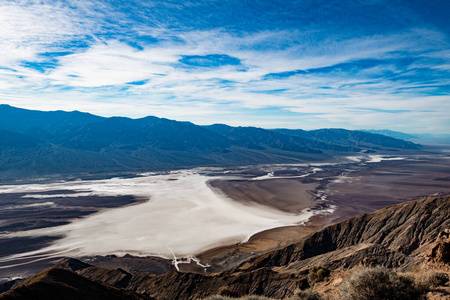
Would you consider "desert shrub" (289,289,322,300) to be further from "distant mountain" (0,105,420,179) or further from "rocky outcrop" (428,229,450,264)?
"distant mountain" (0,105,420,179)

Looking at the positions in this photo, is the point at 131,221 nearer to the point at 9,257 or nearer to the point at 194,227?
the point at 194,227

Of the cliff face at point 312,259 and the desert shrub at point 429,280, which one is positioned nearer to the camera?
the desert shrub at point 429,280

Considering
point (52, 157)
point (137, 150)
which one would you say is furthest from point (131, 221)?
point (137, 150)

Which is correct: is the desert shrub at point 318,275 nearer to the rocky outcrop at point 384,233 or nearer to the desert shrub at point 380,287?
the desert shrub at point 380,287

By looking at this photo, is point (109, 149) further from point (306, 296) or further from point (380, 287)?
point (380, 287)

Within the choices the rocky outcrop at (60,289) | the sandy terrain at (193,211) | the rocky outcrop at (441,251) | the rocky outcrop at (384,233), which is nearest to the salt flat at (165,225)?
the sandy terrain at (193,211)
